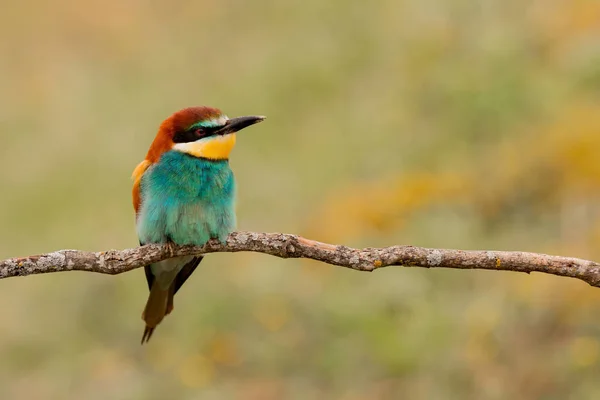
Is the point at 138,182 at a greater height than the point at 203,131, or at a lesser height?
lesser

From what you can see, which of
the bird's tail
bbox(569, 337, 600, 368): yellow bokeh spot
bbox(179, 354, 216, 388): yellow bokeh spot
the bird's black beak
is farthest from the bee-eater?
bbox(569, 337, 600, 368): yellow bokeh spot

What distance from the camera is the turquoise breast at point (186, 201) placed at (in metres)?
3.01

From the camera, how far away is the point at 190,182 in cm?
313

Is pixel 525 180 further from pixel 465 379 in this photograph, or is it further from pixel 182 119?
pixel 182 119

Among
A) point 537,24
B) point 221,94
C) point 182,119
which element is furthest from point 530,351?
point 221,94

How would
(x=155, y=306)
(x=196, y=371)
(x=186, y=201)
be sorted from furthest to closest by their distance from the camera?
1. (x=196, y=371)
2. (x=155, y=306)
3. (x=186, y=201)

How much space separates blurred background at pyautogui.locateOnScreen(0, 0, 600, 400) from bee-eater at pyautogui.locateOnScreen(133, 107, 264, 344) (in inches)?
66.5

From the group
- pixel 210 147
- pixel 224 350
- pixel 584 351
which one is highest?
pixel 210 147

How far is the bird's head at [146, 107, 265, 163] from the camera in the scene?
3121 mm

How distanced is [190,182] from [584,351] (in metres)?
2.20

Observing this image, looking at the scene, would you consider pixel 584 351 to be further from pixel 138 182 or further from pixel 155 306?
pixel 138 182

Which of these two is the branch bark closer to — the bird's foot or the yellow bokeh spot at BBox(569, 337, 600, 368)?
the bird's foot

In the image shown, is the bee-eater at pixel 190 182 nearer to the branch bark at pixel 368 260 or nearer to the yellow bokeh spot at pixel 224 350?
the branch bark at pixel 368 260

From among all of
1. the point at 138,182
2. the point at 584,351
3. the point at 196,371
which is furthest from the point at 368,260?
the point at 196,371
